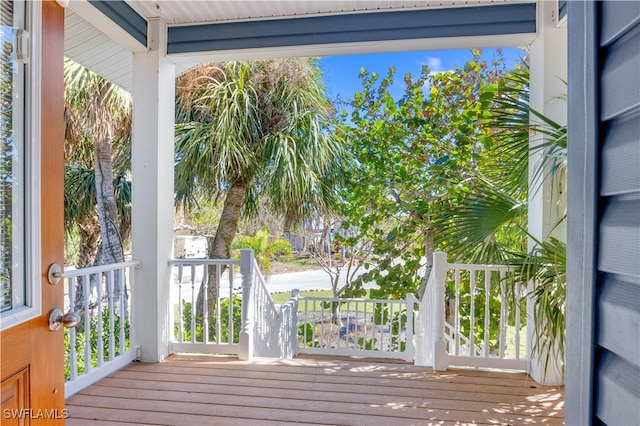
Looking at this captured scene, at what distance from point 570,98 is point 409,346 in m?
3.92

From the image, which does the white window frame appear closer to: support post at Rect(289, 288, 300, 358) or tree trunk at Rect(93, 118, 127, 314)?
support post at Rect(289, 288, 300, 358)

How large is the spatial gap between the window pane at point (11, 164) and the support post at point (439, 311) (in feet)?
8.09

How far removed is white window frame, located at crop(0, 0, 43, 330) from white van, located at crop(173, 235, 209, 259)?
19.6ft

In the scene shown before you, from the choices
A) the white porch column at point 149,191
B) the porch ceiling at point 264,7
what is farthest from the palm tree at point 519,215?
the white porch column at point 149,191

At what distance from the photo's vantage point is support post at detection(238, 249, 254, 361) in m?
3.13

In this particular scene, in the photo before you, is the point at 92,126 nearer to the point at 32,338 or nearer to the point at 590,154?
the point at 32,338

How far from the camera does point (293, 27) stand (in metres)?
2.99

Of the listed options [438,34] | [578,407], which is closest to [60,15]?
[578,407]

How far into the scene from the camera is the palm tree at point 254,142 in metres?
5.25

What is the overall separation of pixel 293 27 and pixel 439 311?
2.40 meters

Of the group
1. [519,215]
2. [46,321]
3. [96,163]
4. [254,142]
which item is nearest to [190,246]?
[96,163]

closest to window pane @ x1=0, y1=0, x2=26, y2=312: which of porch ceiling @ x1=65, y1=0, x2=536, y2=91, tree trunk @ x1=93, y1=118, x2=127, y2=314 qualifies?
porch ceiling @ x1=65, y1=0, x2=536, y2=91

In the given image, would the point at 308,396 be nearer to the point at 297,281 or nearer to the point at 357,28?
the point at 357,28

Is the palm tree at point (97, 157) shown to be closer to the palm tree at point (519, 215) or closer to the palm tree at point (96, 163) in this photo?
the palm tree at point (96, 163)
